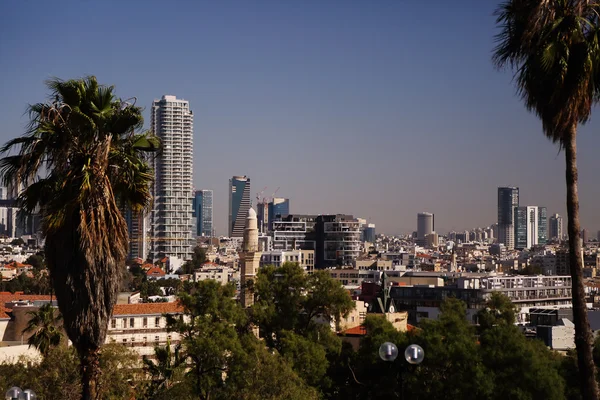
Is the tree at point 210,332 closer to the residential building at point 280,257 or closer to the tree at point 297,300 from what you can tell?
the tree at point 297,300

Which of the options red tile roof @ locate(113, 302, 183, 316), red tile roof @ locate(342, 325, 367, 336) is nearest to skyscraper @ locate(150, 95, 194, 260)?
red tile roof @ locate(113, 302, 183, 316)

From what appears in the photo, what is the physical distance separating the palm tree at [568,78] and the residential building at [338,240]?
13510 centimetres

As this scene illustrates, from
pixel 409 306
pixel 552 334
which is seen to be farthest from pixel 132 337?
pixel 409 306

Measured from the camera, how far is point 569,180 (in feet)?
35.8

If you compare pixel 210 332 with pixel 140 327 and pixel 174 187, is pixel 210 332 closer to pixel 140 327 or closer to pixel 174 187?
pixel 140 327

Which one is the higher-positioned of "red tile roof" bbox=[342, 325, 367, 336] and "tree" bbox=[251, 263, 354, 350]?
"tree" bbox=[251, 263, 354, 350]

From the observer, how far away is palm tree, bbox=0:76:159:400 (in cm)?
948

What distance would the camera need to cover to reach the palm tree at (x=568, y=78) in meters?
10.7

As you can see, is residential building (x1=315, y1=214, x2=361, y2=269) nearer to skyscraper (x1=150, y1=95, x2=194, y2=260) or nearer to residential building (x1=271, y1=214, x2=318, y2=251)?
residential building (x1=271, y1=214, x2=318, y2=251)

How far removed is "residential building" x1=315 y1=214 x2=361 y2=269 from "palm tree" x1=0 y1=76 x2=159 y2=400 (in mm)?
136142

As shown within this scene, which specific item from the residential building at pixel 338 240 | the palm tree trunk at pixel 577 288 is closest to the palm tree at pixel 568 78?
the palm tree trunk at pixel 577 288

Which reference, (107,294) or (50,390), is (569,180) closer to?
(107,294)

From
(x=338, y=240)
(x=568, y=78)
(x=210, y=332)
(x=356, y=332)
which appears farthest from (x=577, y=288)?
(x=338, y=240)

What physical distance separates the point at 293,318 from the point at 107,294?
19.2 m
